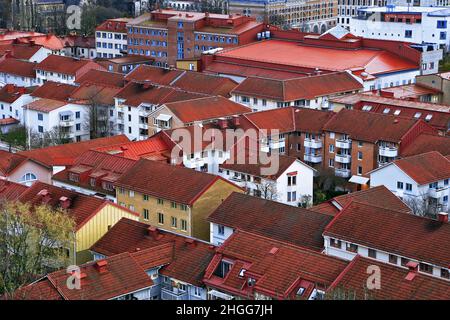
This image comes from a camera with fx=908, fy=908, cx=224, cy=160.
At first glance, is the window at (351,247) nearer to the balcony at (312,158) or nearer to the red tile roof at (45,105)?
the balcony at (312,158)

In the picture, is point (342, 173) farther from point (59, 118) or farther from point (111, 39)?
point (111, 39)

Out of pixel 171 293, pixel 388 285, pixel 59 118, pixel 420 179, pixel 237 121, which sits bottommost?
pixel 59 118

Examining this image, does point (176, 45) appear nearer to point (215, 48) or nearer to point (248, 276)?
point (215, 48)

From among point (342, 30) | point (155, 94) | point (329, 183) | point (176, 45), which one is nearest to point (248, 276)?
point (329, 183)

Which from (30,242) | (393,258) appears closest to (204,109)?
(30,242)

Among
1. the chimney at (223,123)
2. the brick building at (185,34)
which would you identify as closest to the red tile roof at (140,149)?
the chimney at (223,123)

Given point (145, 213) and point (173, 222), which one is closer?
point (173, 222)
